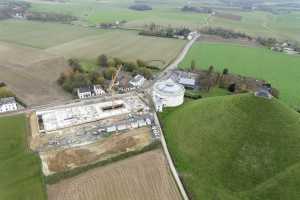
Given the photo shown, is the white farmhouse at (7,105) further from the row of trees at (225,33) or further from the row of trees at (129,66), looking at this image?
the row of trees at (225,33)

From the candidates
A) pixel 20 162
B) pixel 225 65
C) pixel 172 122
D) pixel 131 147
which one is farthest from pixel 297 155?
pixel 225 65

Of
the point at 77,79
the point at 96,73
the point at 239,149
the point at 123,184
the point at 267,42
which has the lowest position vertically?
the point at 123,184

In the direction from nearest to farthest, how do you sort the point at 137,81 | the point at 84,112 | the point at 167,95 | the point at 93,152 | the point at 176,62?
the point at 93,152 < the point at 84,112 < the point at 167,95 < the point at 137,81 < the point at 176,62

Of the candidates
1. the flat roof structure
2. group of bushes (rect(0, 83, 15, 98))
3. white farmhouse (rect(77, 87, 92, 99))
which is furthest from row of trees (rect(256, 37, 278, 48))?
group of bushes (rect(0, 83, 15, 98))

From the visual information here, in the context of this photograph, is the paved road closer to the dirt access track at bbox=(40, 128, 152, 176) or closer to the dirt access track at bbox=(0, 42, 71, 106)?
the dirt access track at bbox=(0, 42, 71, 106)

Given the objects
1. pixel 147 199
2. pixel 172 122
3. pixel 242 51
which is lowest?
pixel 147 199

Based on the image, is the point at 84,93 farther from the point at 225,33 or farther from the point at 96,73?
the point at 225,33

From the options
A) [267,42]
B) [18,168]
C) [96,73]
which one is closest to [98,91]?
[96,73]

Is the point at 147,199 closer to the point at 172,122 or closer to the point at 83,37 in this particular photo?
the point at 172,122
